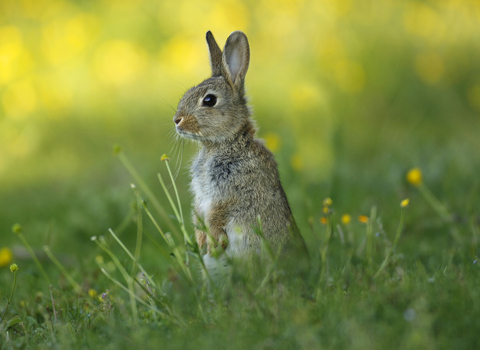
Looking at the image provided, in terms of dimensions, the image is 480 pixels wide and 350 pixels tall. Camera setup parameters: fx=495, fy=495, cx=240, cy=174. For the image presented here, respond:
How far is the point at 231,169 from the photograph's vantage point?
3.71 metres

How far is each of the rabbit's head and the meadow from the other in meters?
0.23

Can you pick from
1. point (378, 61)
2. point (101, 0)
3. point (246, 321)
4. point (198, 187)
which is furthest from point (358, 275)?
point (101, 0)

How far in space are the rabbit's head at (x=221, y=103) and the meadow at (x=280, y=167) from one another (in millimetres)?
227

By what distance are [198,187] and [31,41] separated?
25.1ft

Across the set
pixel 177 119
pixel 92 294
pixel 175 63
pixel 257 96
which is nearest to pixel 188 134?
pixel 177 119

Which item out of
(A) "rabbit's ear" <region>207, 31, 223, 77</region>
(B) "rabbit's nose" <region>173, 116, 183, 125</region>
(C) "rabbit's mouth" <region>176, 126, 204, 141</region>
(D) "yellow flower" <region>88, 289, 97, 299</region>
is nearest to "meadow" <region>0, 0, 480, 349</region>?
(D) "yellow flower" <region>88, 289, 97, 299</region>

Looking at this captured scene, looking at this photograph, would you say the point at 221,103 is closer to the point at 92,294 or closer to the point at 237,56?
the point at 237,56

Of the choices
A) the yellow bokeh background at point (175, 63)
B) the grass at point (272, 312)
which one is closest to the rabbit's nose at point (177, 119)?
the grass at point (272, 312)

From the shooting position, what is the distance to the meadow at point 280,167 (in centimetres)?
253

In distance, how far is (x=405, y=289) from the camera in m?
2.50

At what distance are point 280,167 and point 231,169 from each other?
180 cm

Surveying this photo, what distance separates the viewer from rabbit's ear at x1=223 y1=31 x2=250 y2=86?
13.0 ft

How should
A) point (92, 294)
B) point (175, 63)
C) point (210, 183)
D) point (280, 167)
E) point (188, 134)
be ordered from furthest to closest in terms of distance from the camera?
point (175, 63)
point (280, 167)
point (188, 134)
point (210, 183)
point (92, 294)

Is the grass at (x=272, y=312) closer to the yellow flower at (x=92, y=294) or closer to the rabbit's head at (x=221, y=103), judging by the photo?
the yellow flower at (x=92, y=294)
